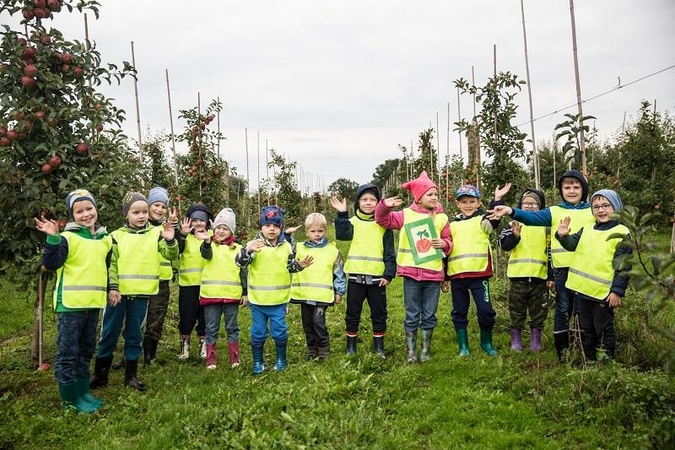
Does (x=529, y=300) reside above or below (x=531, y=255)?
below

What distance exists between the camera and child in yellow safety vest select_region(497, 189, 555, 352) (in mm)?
5945

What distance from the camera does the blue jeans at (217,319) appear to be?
6.11 meters

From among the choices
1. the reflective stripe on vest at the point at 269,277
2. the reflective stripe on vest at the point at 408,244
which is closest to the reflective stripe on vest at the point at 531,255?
the reflective stripe on vest at the point at 408,244

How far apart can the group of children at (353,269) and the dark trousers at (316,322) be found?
1cm

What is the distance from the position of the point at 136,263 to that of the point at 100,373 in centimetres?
129

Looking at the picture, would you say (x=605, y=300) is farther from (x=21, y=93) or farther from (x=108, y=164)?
(x=21, y=93)

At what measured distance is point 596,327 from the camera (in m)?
5.01

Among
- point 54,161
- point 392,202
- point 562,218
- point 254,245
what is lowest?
point 254,245

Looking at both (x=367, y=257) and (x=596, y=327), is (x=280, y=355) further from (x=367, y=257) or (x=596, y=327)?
(x=596, y=327)

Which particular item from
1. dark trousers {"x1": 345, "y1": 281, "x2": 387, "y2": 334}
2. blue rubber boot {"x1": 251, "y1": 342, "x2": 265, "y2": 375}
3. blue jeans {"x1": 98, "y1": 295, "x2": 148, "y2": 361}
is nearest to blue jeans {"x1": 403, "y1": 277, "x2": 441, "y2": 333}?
dark trousers {"x1": 345, "y1": 281, "x2": 387, "y2": 334}

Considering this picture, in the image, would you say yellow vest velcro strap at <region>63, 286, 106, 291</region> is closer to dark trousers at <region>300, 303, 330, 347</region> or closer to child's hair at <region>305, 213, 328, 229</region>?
dark trousers at <region>300, 303, 330, 347</region>

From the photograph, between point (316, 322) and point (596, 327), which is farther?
point (316, 322)

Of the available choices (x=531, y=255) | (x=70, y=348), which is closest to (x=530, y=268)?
(x=531, y=255)

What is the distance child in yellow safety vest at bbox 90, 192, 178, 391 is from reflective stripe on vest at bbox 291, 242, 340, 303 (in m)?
1.44
